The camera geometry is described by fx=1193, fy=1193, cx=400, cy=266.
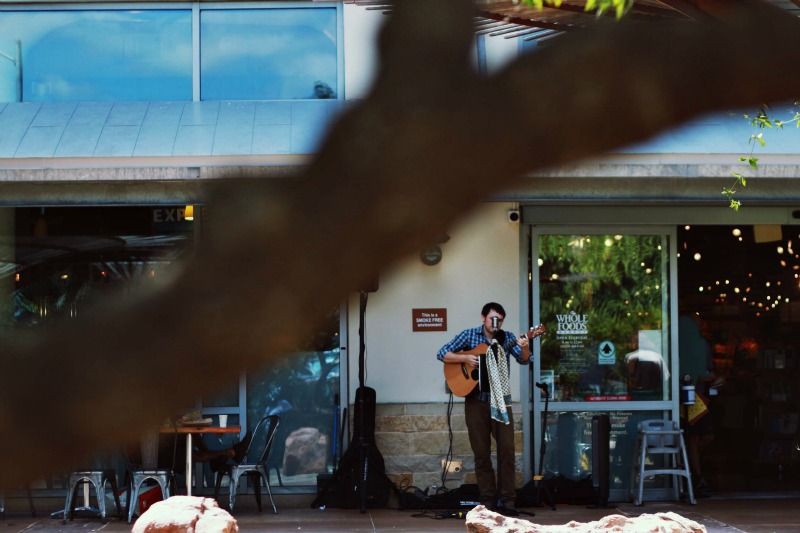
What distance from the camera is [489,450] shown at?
33.7 feet

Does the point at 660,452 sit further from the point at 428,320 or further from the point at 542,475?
the point at 428,320

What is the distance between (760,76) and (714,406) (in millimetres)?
12386

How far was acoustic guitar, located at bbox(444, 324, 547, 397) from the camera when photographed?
10.3 m

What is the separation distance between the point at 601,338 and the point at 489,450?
1.94 m

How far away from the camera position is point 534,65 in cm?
102

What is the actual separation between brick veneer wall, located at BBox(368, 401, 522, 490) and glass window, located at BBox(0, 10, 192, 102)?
3.56 metres

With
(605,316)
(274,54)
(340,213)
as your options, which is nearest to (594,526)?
(605,316)

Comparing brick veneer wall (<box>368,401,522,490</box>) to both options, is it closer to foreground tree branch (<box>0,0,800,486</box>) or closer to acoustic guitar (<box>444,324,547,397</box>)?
acoustic guitar (<box>444,324,547,397</box>)

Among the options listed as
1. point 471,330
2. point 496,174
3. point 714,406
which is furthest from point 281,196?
point 714,406

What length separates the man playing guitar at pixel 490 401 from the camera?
10.2 metres

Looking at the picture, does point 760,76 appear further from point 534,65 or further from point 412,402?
point 412,402

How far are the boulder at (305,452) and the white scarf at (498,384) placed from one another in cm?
186

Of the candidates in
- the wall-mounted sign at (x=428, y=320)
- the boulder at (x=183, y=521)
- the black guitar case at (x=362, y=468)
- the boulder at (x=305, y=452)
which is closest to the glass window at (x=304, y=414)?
the boulder at (x=305, y=452)

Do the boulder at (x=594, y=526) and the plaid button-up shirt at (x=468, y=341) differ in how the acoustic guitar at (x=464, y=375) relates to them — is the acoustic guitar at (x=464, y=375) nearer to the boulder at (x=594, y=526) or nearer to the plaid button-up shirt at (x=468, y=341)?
the plaid button-up shirt at (x=468, y=341)
